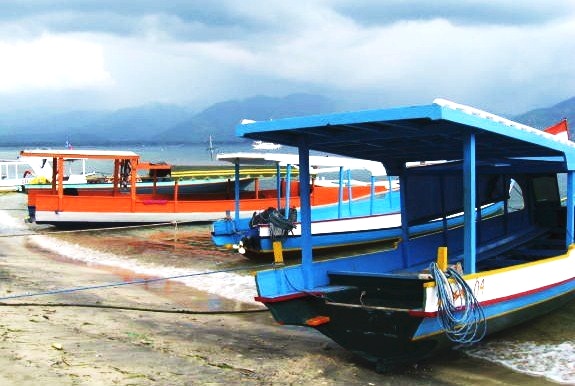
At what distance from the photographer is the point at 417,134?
296 inches

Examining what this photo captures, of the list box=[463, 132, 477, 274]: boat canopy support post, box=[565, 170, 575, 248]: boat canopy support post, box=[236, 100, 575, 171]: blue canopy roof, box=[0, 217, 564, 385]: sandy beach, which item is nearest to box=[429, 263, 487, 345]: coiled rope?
box=[0, 217, 564, 385]: sandy beach

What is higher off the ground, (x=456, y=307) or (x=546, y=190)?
(x=546, y=190)

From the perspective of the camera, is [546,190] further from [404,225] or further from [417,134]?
[417,134]

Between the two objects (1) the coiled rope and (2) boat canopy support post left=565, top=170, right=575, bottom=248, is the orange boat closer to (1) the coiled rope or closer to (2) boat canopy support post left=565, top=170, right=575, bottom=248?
(2) boat canopy support post left=565, top=170, right=575, bottom=248

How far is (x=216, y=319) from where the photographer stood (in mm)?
9594

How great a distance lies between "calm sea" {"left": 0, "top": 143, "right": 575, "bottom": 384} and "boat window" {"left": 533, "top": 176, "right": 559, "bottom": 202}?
2.82 meters

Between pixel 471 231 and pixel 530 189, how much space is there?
21.3 feet

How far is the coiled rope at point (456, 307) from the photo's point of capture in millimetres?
6555

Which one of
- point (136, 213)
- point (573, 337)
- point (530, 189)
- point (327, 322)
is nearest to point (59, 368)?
point (327, 322)

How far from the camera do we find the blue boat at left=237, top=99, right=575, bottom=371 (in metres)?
6.73

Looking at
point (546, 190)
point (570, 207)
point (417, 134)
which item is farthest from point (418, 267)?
point (546, 190)

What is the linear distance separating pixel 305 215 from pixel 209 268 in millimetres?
6821

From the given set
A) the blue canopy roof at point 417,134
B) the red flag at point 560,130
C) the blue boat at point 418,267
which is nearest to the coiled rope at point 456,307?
the blue boat at point 418,267

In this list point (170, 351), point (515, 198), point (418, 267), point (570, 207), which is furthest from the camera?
point (515, 198)
